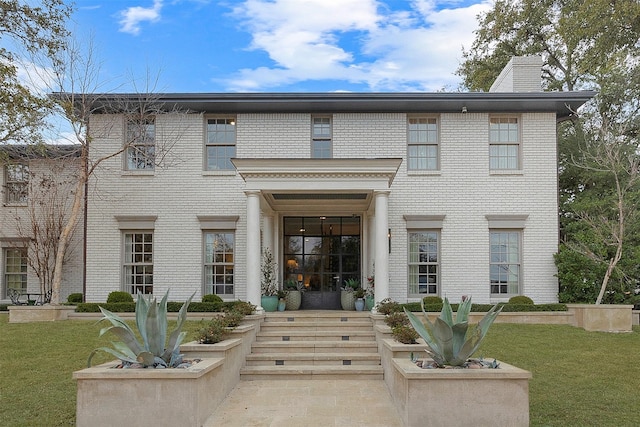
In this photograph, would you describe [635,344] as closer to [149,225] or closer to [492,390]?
[492,390]

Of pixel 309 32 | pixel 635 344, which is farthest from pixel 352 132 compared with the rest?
pixel 635 344

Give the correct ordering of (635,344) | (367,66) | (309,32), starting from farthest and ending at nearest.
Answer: (367,66), (309,32), (635,344)

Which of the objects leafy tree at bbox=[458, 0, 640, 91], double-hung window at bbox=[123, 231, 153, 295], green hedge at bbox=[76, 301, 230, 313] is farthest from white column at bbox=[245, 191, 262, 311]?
leafy tree at bbox=[458, 0, 640, 91]

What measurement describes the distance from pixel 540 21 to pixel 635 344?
62.2ft

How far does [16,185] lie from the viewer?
1789cm

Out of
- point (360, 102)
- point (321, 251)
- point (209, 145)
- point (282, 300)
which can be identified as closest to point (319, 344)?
point (282, 300)

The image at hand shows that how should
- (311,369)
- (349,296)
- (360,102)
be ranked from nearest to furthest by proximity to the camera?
(311,369) < (349,296) < (360,102)

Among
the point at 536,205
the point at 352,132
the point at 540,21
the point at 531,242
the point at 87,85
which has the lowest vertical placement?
the point at 531,242

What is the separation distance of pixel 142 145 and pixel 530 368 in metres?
11.8

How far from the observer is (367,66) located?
22734mm

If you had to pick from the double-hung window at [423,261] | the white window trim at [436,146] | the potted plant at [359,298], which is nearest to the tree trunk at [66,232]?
the potted plant at [359,298]

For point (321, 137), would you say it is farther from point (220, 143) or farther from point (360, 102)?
point (220, 143)

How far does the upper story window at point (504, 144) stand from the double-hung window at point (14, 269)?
15096 mm

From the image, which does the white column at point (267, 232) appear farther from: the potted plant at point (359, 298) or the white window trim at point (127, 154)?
the white window trim at point (127, 154)
